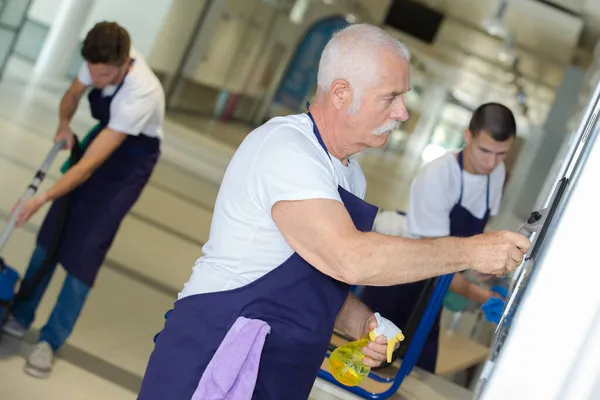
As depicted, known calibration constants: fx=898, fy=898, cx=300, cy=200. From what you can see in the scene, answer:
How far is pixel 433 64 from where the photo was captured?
811 inches

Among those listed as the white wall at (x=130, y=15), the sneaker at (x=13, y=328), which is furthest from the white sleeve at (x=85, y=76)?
the white wall at (x=130, y=15)

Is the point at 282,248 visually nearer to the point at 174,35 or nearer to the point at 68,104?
the point at 68,104

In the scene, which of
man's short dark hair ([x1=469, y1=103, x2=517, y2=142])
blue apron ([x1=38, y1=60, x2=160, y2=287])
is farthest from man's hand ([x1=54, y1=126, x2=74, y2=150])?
man's short dark hair ([x1=469, y1=103, x2=517, y2=142])

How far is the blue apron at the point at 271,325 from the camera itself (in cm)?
174

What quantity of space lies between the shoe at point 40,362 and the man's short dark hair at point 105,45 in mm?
1156

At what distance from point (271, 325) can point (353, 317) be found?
31 centimetres

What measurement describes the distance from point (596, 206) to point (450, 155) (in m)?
2.11

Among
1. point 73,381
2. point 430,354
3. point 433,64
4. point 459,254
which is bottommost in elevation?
point 73,381

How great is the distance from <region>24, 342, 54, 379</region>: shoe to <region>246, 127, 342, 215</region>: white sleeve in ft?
7.00

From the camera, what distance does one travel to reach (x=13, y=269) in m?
3.61

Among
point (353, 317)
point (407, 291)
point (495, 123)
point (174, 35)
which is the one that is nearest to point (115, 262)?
point (407, 291)

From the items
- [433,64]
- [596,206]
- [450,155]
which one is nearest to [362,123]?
[596,206]

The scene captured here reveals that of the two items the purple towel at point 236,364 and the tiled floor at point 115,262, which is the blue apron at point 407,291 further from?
the purple towel at point 236,364

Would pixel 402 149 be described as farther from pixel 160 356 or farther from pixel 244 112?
pixel 160 356
